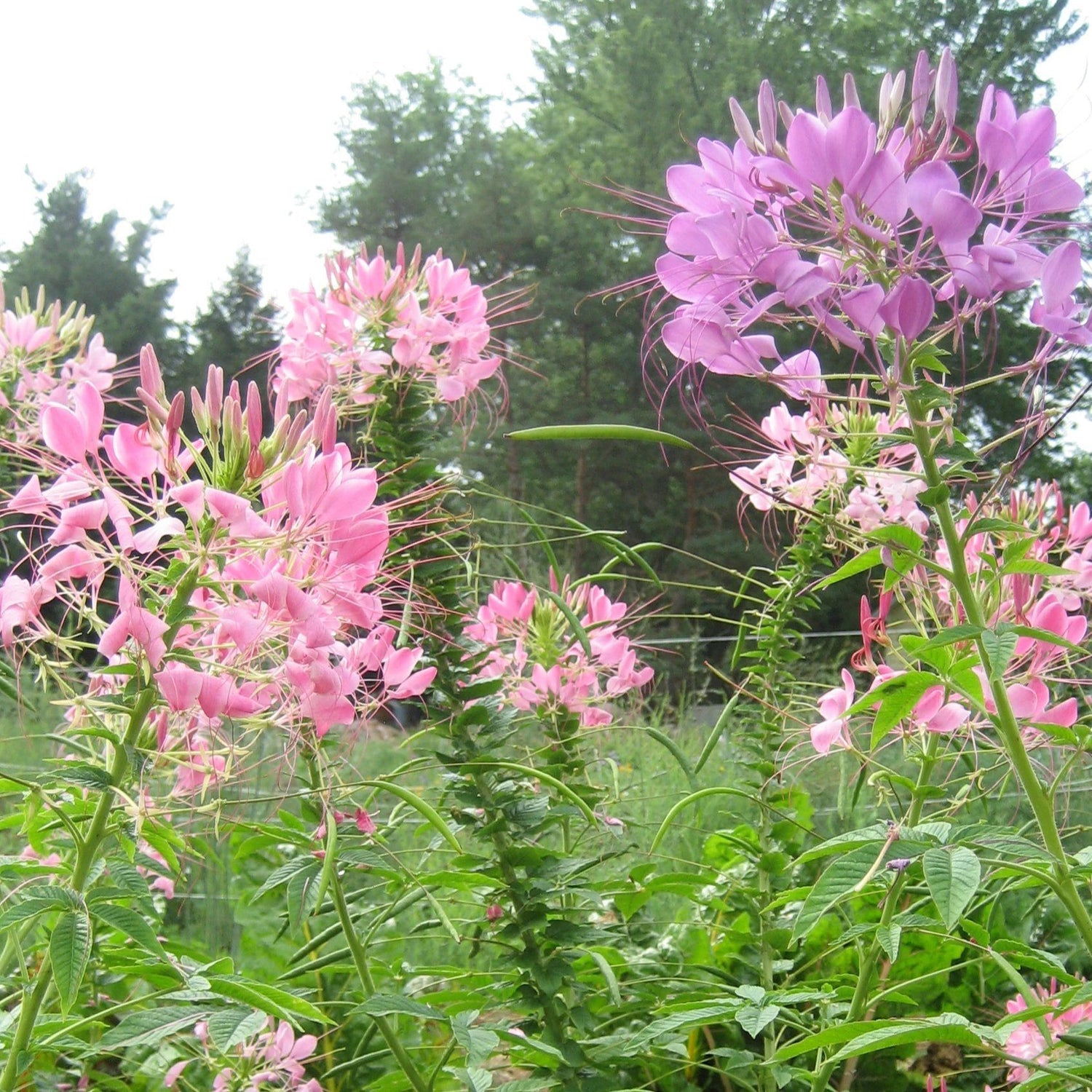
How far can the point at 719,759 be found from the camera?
459 cm

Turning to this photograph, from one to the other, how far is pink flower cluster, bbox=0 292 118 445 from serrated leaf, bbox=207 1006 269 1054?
51.0 inches

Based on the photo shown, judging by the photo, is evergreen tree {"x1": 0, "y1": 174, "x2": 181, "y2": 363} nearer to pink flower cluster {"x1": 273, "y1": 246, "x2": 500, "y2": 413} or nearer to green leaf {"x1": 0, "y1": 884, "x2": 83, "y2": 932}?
pink flower cluster {"x1": 273, "y1": 246, "x2": 500, "y2": 413}

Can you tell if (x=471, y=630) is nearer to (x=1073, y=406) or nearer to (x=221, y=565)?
(x=221, y=565)

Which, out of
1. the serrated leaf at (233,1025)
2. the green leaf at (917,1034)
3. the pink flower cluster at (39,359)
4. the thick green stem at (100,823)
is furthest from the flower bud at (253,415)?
the pink flower cluster at (39,359)

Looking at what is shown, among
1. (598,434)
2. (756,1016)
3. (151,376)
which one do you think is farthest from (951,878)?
(151,376)


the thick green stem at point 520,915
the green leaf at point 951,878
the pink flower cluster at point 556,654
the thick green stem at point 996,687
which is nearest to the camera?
the green leaf at point 951,878

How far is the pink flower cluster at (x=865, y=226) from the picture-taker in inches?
34.2

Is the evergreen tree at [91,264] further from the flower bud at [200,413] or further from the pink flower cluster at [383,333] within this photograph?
the flower bud at [200,413]

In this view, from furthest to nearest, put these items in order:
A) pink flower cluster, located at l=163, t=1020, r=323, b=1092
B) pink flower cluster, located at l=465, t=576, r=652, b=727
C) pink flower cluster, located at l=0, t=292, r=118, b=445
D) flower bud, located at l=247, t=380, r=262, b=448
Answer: pink flower cluster, located at l=0, t=292, r=118, b=445 → pink flower cluster, located at l=465, t=576, r=652, b=727 → pink flower cluster, located at l=163, t=1020, r=323, b=1092 → flower bud, located at l=247, t=380, r=262, b=448

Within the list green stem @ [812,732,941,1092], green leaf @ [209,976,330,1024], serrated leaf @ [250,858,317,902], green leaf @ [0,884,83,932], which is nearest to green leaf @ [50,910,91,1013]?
green leaf @ [0,884,83,932]

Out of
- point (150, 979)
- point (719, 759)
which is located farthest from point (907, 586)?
point (719, 759)

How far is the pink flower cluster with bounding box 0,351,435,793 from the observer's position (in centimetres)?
97

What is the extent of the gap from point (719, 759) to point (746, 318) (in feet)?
12.6

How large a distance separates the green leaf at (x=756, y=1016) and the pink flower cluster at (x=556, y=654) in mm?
705
